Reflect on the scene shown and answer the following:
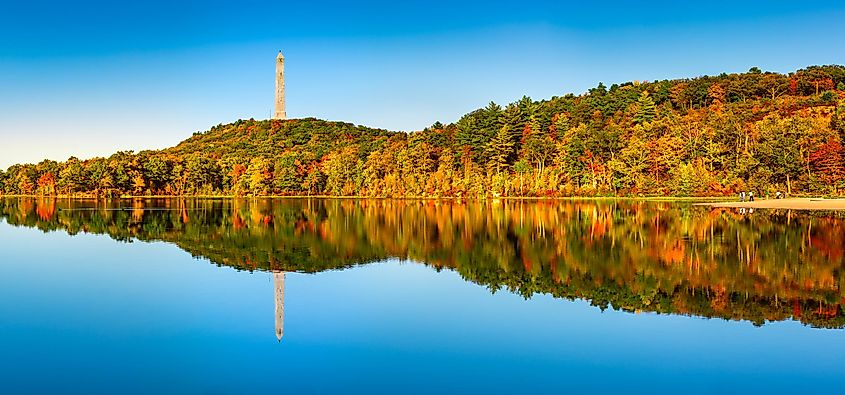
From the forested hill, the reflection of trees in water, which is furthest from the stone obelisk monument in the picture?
the reflection of trees in water

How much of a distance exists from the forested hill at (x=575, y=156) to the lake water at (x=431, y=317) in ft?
126

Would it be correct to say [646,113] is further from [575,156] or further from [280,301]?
[280,301]

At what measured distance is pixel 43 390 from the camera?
758cm

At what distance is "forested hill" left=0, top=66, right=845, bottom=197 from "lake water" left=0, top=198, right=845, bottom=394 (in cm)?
3846

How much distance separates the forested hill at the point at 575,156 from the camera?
2256 inches

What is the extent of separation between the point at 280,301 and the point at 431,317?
128 inches

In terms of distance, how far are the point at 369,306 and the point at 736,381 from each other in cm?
664

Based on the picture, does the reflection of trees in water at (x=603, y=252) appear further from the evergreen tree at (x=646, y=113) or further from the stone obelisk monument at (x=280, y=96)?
the stone obelisk monument at (x=280, y=96)

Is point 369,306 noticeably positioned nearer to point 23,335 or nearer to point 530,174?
point 23,335

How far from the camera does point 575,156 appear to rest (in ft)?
230

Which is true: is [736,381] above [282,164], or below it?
below

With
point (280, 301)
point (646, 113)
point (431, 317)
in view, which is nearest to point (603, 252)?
point (431, 317)

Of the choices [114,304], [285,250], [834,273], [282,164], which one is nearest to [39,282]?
[114,304]

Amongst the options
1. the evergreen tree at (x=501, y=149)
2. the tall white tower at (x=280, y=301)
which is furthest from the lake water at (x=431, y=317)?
the evergreen tree at (x=501, y=149)
